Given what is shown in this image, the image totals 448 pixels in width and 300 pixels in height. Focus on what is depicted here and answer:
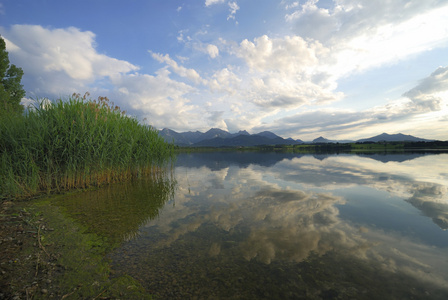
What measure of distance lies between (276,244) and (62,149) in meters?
12.6

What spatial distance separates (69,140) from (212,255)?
11.2 m

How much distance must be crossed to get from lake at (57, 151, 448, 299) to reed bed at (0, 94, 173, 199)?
6.42 feet

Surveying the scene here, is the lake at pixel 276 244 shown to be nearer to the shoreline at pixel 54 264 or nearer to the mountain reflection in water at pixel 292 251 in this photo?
the mountain reflection in water at pixel 292 251

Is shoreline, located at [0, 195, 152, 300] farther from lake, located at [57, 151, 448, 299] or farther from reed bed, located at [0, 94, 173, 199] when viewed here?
reed bed, located at [0, 94, 173, 199]

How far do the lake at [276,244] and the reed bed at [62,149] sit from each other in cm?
196

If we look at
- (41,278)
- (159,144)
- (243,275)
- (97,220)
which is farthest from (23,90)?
(243,275)

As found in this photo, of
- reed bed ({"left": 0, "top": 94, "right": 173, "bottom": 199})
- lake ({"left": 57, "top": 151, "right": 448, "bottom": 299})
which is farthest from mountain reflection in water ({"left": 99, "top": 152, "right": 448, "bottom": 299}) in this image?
reed bed ({"left": 0, "top": 94, "right": 173, "bottom": 199})

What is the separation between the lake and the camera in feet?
13.2

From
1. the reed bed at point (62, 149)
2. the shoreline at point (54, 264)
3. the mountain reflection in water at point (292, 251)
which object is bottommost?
the mountain reflection in water at point (292, 251)

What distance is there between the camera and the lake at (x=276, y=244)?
4.03 meters

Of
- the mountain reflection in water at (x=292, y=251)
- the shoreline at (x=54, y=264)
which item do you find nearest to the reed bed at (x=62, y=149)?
the shoreline at (x=54, y=264)

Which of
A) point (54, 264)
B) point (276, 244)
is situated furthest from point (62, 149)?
point (276, 244)

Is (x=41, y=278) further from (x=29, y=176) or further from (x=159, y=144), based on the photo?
(x=159, y=144)

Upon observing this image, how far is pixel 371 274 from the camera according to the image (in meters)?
4.42
